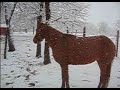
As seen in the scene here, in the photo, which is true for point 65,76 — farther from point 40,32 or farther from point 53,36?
point 40,32

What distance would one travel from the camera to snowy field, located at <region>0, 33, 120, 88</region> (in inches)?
284

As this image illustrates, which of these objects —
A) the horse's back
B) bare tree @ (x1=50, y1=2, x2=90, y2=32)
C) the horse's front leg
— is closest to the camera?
the horse's back

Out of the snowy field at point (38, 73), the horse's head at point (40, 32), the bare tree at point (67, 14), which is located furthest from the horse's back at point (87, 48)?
the bare tree at point (67, 14)

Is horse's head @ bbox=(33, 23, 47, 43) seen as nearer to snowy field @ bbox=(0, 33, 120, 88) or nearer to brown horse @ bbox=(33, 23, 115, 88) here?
brown horse @ bbox=(33, 23, 115, 88)

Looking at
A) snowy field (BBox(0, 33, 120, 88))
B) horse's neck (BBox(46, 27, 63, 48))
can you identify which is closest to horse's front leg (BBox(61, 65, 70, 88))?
snowy field (BBox(0, 33, 120, 88))

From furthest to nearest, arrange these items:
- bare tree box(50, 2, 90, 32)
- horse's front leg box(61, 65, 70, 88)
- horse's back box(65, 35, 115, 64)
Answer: bare tree box(50, 2, 90, 32), horse's front leg box(61, 65, 70, 88), horse's back box(65, 35, 115, 64)

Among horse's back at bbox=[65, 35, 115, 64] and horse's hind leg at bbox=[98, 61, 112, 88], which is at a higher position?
horse's back at bbox=[65, 35, 115, 64]

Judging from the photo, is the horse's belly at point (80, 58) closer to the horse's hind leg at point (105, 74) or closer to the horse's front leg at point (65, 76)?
the horse's front leg at point (65, 76)

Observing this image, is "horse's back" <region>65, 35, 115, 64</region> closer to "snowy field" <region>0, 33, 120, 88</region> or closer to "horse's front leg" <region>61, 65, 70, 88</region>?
"horse's front leg" <region>61, 65, 70, 88</region>

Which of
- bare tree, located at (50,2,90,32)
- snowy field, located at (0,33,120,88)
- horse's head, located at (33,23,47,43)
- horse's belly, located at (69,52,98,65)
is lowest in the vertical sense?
snowy field, located at (0,33,120,88)

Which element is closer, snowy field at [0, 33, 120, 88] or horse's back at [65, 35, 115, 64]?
horse's back at [65, 35, 115, 64]

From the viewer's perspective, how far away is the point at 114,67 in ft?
33.7

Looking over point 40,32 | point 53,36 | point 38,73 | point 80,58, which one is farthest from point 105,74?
point 38,73

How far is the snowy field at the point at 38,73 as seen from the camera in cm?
722
